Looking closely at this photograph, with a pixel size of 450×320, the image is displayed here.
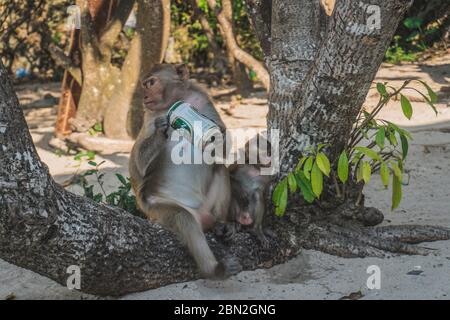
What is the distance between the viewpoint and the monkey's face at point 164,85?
445 cm

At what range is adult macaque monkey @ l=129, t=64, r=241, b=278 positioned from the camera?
4129 mm

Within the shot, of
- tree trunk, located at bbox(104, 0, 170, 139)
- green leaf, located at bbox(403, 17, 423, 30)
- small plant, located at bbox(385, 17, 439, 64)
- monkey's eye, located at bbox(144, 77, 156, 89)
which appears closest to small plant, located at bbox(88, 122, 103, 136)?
tree trunk, located at bbox(104, 0, 170, 139)

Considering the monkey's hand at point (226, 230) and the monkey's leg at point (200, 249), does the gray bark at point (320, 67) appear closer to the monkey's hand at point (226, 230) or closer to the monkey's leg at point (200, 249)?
the monkey's hand at point (226, 230)

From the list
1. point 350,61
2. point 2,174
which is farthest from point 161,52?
point 2,174

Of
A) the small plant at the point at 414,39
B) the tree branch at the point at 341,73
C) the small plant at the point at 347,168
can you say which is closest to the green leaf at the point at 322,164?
the small plant at the point at 347,168

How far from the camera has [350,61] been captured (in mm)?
3645

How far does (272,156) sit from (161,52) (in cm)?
382

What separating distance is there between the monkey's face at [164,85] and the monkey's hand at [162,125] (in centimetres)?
31

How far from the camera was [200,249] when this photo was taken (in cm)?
367

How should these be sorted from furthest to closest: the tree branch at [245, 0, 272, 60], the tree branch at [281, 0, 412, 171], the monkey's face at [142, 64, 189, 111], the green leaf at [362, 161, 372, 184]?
the tree branch at [245, 0, 272, 60] < the monkey's face at [142, 64, 189, 111] < the tree branch at [281, 0, 412, 171] < the green leaf at [362, 161, 372, 184]

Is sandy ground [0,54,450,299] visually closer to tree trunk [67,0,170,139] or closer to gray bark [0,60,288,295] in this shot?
gray bark [0,60,288,295]

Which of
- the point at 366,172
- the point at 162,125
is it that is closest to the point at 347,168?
the point at 366,172

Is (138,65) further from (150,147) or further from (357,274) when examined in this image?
(357,274)

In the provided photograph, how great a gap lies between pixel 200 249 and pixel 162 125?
809mm
